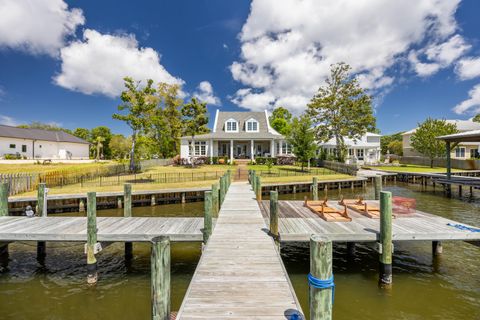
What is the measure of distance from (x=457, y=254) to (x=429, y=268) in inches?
81.8

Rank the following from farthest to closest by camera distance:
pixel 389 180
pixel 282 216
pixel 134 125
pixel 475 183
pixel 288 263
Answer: pixel 389 180
pixel 134 125
pixel 475 183
pixel 282 216
pixel 288 263

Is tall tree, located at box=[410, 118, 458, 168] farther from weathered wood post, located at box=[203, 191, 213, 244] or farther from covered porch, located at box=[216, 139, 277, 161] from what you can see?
weathered wood post, located at box=[203, 191, 213, 244]

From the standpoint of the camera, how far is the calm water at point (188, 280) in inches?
243

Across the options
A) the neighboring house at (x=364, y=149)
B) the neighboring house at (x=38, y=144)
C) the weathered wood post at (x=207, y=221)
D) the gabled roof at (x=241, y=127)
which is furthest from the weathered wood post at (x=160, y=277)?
the neighboring house at (x=38, y=144)

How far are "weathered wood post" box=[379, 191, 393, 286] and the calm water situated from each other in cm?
43

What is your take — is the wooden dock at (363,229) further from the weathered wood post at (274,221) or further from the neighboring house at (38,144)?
the neighboring house at (38,144)

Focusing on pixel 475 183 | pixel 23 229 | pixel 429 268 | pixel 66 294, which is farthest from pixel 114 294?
pixel 475 183

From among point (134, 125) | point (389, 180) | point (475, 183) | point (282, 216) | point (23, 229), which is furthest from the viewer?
point (389, 180)

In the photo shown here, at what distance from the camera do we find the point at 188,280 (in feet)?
25.4

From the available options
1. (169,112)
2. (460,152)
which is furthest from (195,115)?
(460,152)

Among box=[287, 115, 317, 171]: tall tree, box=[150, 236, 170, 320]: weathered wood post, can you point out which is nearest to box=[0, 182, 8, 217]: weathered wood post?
box=[150, 236, 170, 320]: weathered wood post

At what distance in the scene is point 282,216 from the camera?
9688 mm

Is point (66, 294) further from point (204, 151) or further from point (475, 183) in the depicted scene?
point (204, 151)

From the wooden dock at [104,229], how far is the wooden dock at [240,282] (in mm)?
1296
